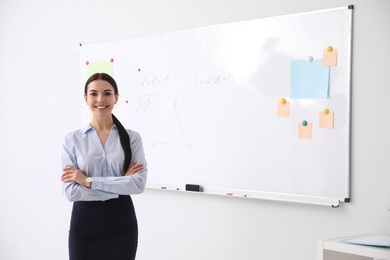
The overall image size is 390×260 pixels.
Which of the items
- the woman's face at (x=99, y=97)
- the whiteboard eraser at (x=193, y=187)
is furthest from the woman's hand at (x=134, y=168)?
the whiteboard eraser at (x=193, y=187)

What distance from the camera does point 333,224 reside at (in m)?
2.45

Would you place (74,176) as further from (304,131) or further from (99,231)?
(304,131)

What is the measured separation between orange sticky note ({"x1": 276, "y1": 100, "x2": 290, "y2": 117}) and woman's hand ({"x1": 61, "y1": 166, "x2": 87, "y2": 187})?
43.0 inches

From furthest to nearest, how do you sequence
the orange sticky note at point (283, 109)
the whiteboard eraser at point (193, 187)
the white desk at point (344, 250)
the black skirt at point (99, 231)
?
1. the whiteboard eraser at point (193, 187)
2. the orange sticky note at point (283, 109)
3. the black skirt at point (99, 231)
4. the white desk at point (344, 250)

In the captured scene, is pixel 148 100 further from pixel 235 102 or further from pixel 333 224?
pixel 333 224

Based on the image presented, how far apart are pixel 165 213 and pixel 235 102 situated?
90 cm

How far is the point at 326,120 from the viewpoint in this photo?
244cm

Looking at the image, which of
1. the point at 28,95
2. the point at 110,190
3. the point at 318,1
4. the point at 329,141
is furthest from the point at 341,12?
the point at 28,95

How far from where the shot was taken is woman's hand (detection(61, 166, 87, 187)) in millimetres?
2225

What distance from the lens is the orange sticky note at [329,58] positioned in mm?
2420

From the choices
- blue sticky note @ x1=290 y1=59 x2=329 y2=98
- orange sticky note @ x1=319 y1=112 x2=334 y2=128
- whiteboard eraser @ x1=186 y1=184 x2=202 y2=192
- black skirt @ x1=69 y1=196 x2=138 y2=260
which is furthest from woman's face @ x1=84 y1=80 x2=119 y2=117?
orange sticky note @ x1=319 y1=112 x2=334 y2=128

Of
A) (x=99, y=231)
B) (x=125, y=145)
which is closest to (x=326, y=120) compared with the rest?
(x=125, y=145)

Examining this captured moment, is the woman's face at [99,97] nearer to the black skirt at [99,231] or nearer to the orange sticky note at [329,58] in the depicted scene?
the black skirt at [99,231]

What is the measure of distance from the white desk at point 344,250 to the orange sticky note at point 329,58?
91cm
